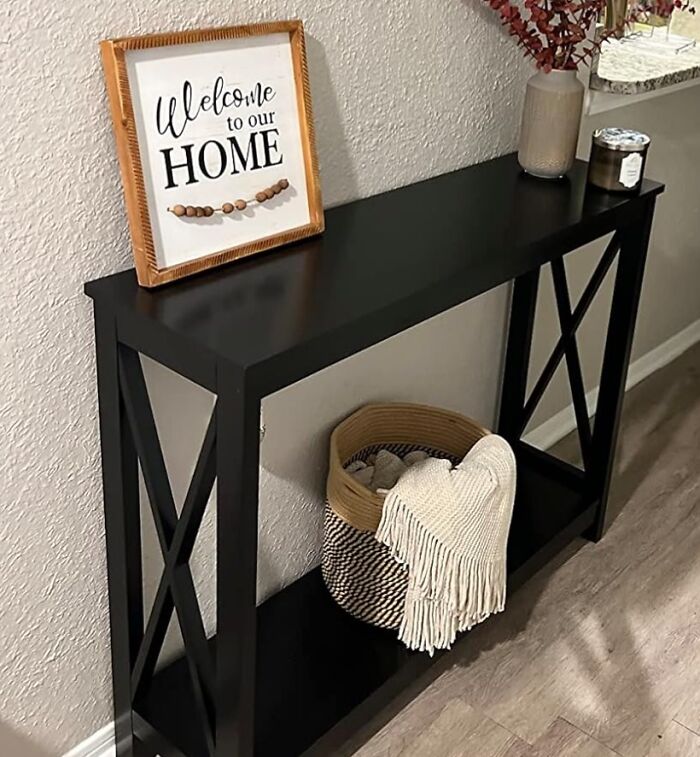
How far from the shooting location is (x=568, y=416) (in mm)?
2475

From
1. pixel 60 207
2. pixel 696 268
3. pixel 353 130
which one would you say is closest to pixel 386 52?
pixel 353 130

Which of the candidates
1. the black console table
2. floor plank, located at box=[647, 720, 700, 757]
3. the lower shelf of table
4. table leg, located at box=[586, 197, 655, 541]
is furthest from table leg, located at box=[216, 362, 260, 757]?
table leg, located at box=[586, 197, 655, 541]

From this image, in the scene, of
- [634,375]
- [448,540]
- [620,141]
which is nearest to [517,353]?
[620,141]

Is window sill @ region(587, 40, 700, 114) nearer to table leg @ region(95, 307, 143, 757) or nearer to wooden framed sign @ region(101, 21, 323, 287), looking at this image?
wooden framed sign @ region(101, 21, 323, 287)

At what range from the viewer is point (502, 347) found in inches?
82.7

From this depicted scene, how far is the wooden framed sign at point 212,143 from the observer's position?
1.17 meters

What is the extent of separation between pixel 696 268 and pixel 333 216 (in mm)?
1630

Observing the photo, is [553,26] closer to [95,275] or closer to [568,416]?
[95,275]

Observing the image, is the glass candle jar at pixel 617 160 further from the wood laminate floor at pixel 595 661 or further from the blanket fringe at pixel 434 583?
the wood laminate floor at pixel 595 661

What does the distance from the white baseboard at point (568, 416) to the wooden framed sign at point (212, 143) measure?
720 millimetres

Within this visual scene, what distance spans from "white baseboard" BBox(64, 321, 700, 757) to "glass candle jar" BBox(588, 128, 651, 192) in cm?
80

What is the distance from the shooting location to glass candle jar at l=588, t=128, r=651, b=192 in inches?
65.6

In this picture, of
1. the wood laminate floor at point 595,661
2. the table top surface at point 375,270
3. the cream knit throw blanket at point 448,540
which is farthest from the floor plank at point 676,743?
the table top surface at point 375,270

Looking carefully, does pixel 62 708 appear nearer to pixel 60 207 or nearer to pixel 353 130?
pixel 60 207
